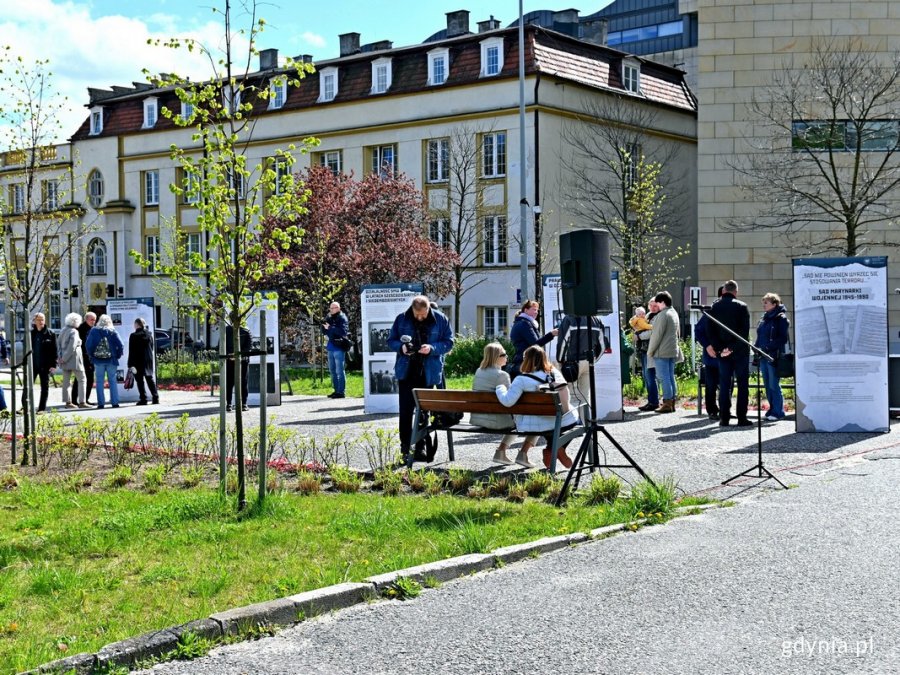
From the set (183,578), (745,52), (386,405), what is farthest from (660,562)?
(745,52)

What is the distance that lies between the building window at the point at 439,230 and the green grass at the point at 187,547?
3554cm

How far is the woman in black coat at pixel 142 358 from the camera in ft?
73.8

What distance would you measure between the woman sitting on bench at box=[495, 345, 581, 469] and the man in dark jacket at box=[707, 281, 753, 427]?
196 inches

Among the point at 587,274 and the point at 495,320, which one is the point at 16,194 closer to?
the point at 495,320

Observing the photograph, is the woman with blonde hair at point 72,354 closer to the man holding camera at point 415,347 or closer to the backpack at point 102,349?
the backpack at point 102,349

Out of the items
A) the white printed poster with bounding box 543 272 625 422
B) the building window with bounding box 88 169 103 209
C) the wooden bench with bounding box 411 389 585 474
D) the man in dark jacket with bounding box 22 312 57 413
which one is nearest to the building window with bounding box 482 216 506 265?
the man in dark jacket with bounding box 22 312 57 413

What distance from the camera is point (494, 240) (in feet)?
151

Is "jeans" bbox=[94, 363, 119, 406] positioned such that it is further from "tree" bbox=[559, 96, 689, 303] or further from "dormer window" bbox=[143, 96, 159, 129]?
"dormer window" bbox=[143, 96, 159, 129]

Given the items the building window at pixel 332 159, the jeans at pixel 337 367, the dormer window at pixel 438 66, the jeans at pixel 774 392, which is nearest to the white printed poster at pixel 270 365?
the jeans at pixel 337 367

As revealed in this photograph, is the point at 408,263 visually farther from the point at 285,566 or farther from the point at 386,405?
the point at 285,566

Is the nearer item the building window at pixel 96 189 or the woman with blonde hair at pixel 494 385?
the woman with blonde hair at pixel 494 385

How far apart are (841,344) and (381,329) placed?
761 cm

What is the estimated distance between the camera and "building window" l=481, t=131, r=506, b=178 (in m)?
45.5

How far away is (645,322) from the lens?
20.7m
